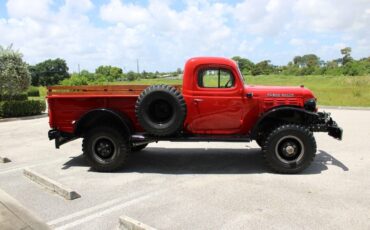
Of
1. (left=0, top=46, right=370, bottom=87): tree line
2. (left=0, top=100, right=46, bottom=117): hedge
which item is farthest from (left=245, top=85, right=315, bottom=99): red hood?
(left=0, top=46, right=370, bottom=87): tree line

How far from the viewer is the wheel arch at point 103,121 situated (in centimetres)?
666

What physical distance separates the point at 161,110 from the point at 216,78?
3.99 feet

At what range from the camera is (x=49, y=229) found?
434cm

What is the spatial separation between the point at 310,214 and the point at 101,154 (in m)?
3.98

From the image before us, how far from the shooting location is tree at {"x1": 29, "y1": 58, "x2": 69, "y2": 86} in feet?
306

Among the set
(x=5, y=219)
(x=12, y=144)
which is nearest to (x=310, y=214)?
(x=5, y=219)

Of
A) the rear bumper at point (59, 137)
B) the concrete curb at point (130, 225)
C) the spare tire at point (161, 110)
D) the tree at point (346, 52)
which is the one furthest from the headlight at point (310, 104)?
the tree at point (346, 52)

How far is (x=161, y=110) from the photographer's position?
649 cm

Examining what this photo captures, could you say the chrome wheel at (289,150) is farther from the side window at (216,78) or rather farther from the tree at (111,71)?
the tree at (111,71)

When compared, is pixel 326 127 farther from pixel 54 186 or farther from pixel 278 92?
pixel 54 186

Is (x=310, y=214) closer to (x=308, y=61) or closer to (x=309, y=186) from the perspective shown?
(x=309, y=186)

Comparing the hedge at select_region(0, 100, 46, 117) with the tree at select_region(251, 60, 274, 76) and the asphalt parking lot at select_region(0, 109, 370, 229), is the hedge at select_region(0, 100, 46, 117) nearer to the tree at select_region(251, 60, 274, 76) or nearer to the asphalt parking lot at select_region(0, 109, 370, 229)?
the asphalt parking lot at select_region(0, 109, 370, 229)

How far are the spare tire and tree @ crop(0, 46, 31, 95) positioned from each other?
13.9 m


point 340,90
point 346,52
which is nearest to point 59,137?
point 340,90
